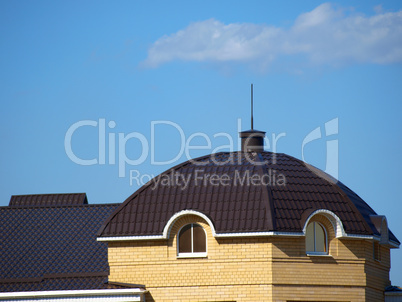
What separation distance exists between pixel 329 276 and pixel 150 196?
7.41 meters

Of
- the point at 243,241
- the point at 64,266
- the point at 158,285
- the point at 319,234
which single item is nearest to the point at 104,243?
the point at 64,266

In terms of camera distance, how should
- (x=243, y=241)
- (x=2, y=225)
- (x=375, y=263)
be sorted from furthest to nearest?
1. (x=2, y=225)
2. (x=375, y=263)
3. (x=243, y=241)

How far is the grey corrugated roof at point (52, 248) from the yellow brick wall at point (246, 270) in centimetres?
191

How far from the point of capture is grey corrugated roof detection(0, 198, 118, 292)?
3291 cm

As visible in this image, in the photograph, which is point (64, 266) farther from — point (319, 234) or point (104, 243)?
point (319, 234)

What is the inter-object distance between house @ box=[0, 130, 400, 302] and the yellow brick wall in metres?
0.04

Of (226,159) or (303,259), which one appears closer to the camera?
(303,259)

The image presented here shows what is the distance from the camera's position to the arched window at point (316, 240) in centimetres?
3123

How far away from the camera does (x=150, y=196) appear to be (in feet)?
→ 107

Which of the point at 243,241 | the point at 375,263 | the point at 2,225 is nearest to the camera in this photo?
the point at 243,241

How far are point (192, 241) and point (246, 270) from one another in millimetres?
2312

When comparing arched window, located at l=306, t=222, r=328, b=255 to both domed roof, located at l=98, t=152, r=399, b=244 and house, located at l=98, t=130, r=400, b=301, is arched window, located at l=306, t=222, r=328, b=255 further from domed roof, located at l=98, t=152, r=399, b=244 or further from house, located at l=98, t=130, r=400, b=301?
domed roof, located at l=98, t=152, r=399, b=244

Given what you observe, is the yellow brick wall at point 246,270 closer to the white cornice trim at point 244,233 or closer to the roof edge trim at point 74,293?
the white cornice trim at point 244,233

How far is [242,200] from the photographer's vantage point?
31375 millimetres
